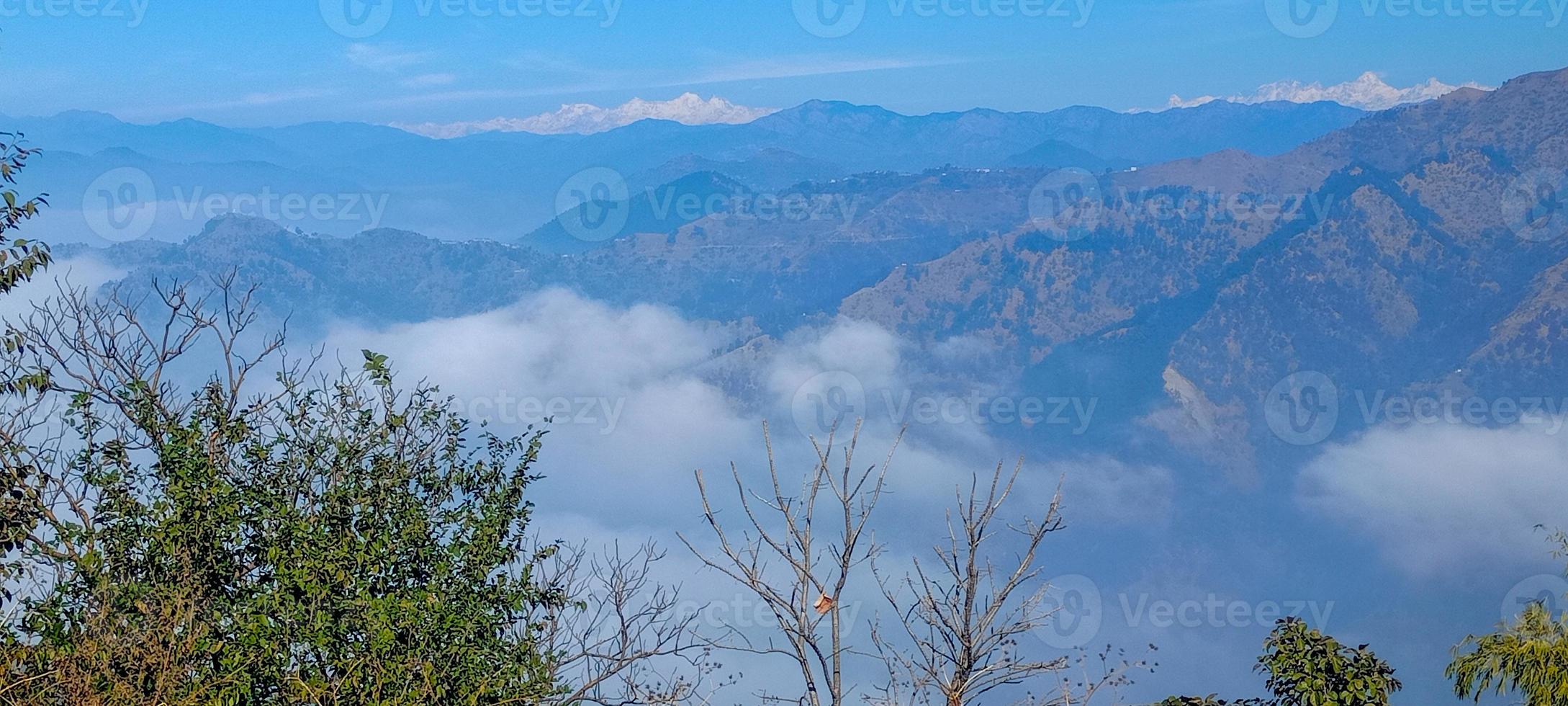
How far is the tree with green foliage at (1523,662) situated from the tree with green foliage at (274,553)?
7.78 m

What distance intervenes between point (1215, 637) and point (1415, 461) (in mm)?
61341

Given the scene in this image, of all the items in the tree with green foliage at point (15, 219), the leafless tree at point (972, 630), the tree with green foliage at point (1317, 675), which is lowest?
the leafless tree at point (972, 630)

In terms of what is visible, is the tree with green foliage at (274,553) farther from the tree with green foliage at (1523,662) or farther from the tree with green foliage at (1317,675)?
the tree with green foliage at (1523,662)

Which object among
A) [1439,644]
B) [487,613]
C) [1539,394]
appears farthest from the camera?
[1539,394]

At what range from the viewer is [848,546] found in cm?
673

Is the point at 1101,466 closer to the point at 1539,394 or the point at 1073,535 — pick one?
the point at 1073,535

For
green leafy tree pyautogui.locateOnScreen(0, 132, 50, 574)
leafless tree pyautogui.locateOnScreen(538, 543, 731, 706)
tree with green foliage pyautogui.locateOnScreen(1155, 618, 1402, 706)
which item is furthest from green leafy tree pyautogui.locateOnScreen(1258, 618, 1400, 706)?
green leafy tree pyautogui.locateOnScreen(0, 132, 50, 574)

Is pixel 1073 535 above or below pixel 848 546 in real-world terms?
above

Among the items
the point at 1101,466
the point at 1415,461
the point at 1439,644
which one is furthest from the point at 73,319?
the point at 1415,461

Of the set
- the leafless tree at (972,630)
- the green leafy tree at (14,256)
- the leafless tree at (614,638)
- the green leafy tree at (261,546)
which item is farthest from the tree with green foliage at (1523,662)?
the green leafy tree at (14,256)

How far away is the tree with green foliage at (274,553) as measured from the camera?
8.16 metres

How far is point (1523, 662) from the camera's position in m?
11.5

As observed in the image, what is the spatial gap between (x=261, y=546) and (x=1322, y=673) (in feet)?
24.6

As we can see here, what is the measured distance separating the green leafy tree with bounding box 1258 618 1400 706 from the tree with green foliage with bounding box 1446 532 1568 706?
3947 mm
